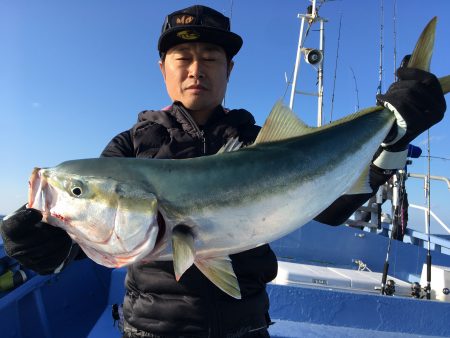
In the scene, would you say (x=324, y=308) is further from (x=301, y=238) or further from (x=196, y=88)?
(x=196, y=88)

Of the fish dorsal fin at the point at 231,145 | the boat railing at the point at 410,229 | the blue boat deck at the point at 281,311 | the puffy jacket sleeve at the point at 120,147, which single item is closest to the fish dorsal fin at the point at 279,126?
the fish dorsal fin at the point at 231,145

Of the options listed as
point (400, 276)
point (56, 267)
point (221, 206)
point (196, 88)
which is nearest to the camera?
point (221, 206)

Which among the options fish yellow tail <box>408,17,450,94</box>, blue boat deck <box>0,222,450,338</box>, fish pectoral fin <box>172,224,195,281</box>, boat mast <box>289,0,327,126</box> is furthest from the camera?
boat mast <box>289,0,327,126</box>

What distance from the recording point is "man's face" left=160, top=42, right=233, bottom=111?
8.39 feet

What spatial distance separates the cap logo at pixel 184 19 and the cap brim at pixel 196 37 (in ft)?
0.35

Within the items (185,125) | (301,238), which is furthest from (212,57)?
(301,238)

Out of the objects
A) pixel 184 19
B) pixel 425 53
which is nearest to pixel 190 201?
pixel 184 19

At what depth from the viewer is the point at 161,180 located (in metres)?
1.90

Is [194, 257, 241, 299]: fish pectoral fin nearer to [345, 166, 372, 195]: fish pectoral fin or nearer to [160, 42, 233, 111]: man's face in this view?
[345, 166, 372, 195]: fish pectoral fin

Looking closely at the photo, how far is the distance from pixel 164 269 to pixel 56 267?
2.04 ft

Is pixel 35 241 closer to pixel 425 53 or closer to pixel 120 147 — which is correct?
pixel 120 147

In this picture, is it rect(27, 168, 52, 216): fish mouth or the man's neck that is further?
the man's neck

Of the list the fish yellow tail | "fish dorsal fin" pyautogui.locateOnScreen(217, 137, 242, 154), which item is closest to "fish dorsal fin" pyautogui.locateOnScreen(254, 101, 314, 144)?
"fish dorsal fin" pyautogui.locateOnScreen(217, 137, 242, 154)

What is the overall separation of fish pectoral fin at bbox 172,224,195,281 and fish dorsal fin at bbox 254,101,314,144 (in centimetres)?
75
